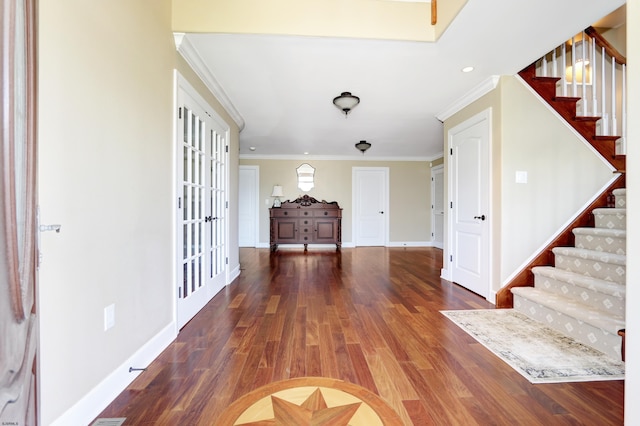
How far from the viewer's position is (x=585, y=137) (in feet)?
9.14

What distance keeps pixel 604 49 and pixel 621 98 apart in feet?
1.93

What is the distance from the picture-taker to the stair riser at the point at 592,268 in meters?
2.13

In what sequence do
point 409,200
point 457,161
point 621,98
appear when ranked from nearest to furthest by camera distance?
1. point 621,98
2. point 457,161
3. point 409,200

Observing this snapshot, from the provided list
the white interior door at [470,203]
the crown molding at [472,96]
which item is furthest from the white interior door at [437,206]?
the white interior door at [470,203]

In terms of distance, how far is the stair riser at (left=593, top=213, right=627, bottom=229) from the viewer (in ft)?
8.05

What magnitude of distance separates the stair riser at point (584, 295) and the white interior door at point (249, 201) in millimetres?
5657

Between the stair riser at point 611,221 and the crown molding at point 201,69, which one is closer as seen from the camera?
the crown molding at point 201,69

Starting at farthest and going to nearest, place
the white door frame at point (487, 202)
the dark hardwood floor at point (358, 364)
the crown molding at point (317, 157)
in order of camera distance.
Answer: the crown molding at point (317, 157), the white door frame at point (487, 202), the dark hardwood floor at point (358, 364)

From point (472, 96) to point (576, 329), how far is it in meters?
2.42

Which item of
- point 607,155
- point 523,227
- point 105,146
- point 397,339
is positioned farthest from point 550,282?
point 105,146

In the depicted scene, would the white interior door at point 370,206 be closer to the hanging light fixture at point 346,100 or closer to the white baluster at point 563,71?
the hanging light fixture at point 346,100

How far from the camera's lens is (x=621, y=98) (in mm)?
3100

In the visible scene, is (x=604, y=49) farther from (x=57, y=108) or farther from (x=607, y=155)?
(x=57, y=108)
